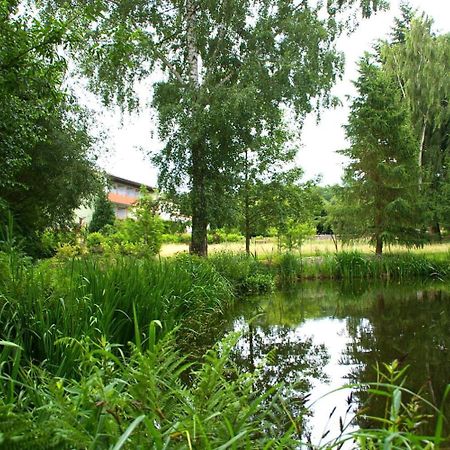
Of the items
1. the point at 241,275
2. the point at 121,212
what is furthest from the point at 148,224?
the point at 121,212

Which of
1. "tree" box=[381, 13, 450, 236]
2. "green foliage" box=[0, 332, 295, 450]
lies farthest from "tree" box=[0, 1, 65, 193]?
"tree" box=[381, 13, 450, 236]

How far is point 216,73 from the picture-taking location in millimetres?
12609

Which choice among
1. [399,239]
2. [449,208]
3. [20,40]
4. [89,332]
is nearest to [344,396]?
[89,332]

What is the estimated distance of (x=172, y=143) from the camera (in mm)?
11852

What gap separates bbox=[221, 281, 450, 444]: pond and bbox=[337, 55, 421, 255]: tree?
6.22 metres

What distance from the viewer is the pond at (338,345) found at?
3502 mm

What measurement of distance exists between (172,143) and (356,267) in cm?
758

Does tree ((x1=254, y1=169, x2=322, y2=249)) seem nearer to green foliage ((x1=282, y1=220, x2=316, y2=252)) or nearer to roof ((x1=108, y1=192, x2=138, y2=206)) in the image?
green foliage ((x1=282, y1=220, x2=316, y2=252))

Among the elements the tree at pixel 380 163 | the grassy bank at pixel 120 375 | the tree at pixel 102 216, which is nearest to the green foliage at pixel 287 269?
the tree at pixel 380 163

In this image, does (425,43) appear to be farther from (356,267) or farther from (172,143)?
(172,143)

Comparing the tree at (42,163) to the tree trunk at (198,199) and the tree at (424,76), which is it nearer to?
the tree trunk at (198,199)

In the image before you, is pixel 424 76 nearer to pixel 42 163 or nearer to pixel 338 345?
pixel 42 163

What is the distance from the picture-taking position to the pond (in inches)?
138

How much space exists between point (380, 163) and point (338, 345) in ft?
40.6
